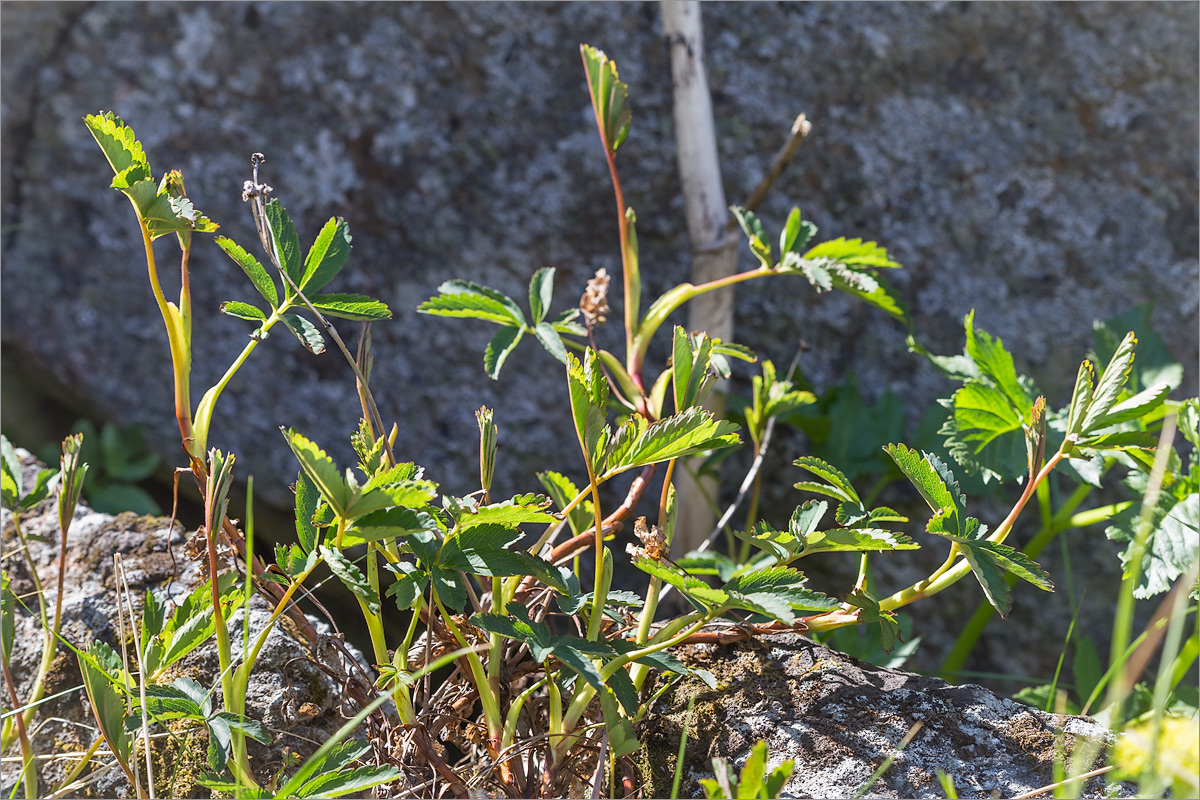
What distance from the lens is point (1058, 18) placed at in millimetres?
1496

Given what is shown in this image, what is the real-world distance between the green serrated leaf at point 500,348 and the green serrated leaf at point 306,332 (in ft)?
0.65

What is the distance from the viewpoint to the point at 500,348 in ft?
3.10

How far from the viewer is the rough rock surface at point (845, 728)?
0.81m

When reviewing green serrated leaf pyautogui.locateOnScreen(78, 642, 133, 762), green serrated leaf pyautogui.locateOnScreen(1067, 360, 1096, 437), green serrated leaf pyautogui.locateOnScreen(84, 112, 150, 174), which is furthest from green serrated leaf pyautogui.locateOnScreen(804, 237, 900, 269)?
green serrated leaf pyautogui.locateOnScreen(78, 642, 133, 762)

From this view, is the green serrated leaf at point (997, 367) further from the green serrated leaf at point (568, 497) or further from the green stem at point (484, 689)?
the green stem at point (484, 689)

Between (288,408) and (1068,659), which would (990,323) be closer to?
(1068,659)

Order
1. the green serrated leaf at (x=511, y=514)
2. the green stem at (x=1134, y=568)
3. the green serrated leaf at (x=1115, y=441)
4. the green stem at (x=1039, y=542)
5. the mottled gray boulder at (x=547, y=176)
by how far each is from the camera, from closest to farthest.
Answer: the green stem at (x=1134, y=568) < the green serrated leaf at (x=511, y=514) < the green serrated leaf at (x=1115, y=441) < the green stem at (x=1039, y=542) < the mottled gray boulder at (x=547, y=176)

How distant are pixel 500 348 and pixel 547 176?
0.71m

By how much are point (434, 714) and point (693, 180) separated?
→ 0.89 m

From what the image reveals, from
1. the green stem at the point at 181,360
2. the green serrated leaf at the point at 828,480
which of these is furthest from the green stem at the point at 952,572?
the green stem at the point at 181,360

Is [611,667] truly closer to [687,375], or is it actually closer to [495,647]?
[495,647]

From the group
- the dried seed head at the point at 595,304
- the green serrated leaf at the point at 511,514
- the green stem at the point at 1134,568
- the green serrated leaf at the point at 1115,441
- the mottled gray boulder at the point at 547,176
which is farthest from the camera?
the mottled gray boulder at the point at 547,176

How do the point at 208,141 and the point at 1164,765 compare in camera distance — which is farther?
the point at 208,141

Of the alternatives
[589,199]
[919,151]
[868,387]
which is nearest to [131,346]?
[589,199]
